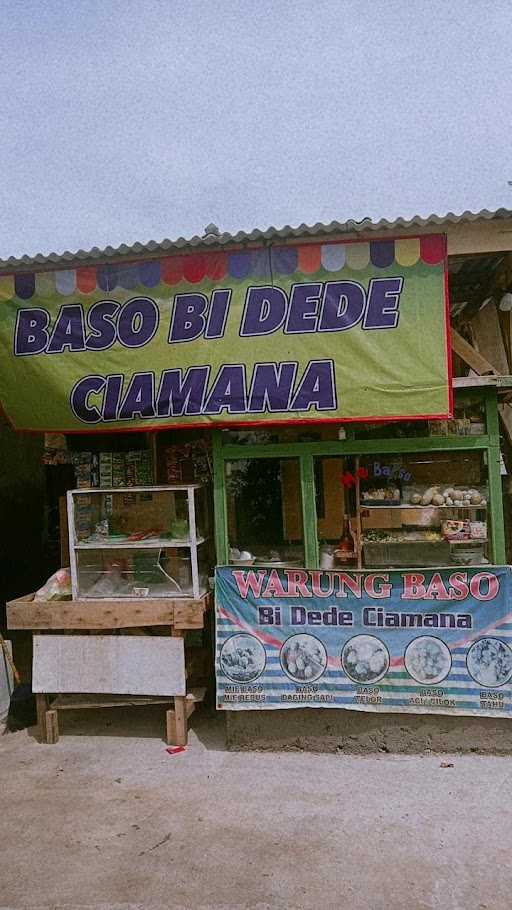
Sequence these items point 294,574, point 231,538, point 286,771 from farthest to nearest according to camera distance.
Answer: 1. point 231,538
2. point 294,574
3. point 286,771

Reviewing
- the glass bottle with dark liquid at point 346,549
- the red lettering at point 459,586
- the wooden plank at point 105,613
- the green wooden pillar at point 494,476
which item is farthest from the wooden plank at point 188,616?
the green wooden pillar at point 494,476

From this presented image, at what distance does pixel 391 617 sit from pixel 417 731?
3.29 ft

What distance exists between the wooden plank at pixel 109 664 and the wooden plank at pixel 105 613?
0.49 feet

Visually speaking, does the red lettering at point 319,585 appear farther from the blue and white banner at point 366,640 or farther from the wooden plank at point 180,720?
the wooden plank at point 180,720

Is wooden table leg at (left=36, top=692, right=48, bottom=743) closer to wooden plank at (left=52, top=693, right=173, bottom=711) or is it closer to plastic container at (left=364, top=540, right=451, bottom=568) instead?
wooden plank at (left=52, top=693, right=173, bottom=711)

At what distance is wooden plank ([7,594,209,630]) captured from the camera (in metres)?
6.23

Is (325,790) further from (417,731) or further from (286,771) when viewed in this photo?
(417,731)

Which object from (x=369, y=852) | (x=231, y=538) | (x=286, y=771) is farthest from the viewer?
(x=231, y=538)

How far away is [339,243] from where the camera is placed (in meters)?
5.98

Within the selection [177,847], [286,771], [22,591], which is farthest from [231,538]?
[22,591]

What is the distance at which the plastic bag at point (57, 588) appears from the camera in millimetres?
6616

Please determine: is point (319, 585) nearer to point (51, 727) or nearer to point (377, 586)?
point (377, 586)

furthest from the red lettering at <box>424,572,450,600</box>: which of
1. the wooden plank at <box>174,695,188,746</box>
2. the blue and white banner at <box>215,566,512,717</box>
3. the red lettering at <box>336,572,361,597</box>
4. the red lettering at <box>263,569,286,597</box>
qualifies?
the wooden plank at <box>174,695,188,746</box>

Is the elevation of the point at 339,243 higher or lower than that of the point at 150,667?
higher
